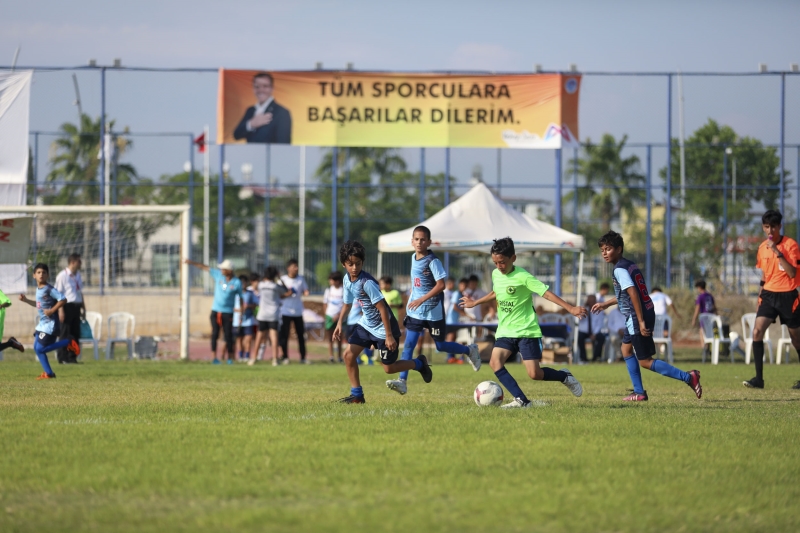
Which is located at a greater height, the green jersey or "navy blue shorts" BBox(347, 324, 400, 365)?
the green jersey

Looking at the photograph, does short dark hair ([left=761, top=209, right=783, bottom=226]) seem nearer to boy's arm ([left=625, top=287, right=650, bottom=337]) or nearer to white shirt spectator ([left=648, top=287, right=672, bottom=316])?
boy's arm ([left=625, top=287, right=650, bottom=337])

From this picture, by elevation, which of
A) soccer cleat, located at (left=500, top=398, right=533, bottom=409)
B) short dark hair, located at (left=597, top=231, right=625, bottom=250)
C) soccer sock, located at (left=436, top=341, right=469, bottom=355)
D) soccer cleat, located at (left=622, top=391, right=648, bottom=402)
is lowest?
soccer cleat, located at (left=622, top=391, right=648, bottom=402)

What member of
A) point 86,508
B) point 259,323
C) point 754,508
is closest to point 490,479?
point 754,508

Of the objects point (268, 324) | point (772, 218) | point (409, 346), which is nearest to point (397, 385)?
point (409, 346)

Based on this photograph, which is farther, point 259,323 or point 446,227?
point 446,227

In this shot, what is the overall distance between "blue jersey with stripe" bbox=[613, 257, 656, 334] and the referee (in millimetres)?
3241

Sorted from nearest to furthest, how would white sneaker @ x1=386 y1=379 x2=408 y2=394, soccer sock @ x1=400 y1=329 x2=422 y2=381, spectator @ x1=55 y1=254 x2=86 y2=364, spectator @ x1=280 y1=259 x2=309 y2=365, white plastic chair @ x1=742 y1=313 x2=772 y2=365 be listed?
white sneaker @ x1=386 y1=379 x2=408 y2=394
soccer sock @ x1=400 y1=329 x2=422 y2=381
spectator @ x1=55 y1=254 x2=86 y2=364
spectator @ x1=280 y1=259 x2=309 y2=365
white plastic chair @ x1=742 y1=313 x2=772 y2=365

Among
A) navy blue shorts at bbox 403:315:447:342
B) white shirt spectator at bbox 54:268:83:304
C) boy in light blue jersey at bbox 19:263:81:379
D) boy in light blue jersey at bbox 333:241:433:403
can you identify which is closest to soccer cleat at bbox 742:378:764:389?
navy blue shorts at bbox 403:315:447:342

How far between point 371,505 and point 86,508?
150 centimetres

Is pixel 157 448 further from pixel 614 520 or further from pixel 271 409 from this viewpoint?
pixel 614 520

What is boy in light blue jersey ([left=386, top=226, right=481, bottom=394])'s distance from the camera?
454 inches

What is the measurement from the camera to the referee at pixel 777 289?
12164mm

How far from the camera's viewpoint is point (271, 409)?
9.10 m

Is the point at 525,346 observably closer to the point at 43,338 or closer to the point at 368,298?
the point at 368,298
